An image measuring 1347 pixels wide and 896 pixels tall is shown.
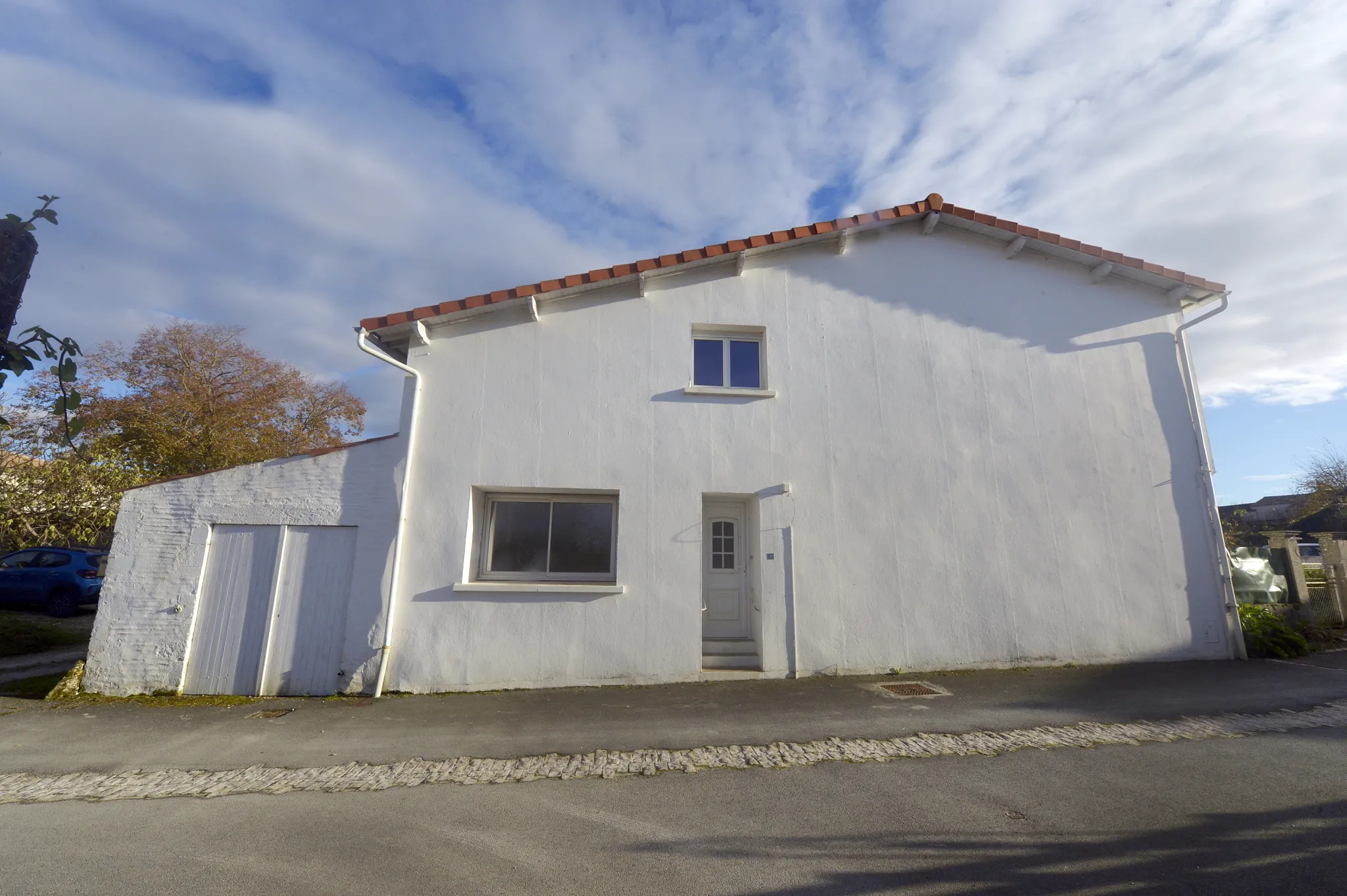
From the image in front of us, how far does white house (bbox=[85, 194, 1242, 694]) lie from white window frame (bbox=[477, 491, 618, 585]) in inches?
1.3

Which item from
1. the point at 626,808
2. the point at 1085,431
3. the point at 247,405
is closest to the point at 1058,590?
the point at 1085,431

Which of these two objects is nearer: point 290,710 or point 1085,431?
point 290,710

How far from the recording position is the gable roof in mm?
7887

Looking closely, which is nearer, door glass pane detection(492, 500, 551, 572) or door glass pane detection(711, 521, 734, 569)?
door glass pane detection(492, 500, 551, 572)

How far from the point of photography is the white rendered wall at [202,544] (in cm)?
718

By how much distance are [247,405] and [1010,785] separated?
73.3 feet

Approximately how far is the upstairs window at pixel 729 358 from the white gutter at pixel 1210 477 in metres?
5.82

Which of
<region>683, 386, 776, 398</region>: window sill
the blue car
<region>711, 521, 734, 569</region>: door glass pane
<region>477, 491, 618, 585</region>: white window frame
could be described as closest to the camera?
<region>477, 491, 618, 585</region>: white window frame

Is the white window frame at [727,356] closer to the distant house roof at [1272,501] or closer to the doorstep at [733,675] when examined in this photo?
the doorstep at [733,675]

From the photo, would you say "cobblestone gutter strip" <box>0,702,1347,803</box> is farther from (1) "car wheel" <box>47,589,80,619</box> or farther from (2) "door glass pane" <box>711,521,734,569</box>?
(1) "car wheel" <box>47,589,80,619</box>

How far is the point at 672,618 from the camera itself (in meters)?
7.57

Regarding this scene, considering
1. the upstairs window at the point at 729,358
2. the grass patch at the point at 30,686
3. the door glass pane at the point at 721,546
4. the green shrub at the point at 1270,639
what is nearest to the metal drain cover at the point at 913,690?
the door glass pane at the point at 721,546

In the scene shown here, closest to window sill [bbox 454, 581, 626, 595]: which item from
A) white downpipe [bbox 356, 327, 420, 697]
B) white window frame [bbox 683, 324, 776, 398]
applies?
white downpipe [bbox 356, 327, 420, 697]

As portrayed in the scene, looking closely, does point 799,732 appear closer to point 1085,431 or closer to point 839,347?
point 839,347
